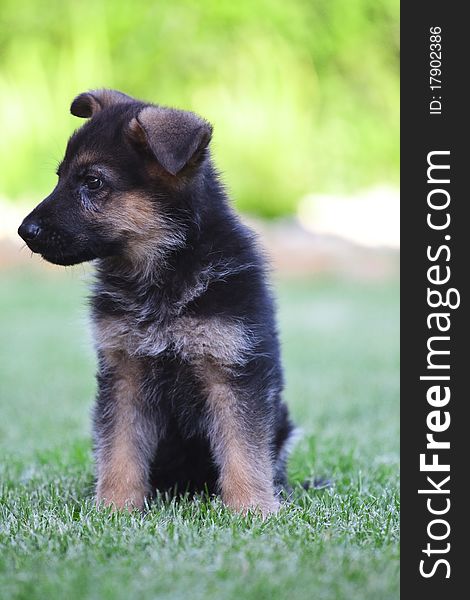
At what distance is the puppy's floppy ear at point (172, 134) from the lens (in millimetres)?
3291

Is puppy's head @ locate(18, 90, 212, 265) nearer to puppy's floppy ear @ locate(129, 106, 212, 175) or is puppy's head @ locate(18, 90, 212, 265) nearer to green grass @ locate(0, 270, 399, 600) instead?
puppy's floppy ear @ locate(129, 106, 212, 175)

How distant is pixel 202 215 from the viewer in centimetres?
354

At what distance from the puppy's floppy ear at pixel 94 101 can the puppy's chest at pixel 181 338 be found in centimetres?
85

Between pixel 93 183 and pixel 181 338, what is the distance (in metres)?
0.61

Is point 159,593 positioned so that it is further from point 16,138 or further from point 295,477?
point 16,138

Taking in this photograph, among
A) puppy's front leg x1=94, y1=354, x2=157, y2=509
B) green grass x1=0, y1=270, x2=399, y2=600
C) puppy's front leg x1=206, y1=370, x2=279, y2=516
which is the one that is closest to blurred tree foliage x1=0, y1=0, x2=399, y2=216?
green grass x1=0, y1=270, x2=399, y2=600

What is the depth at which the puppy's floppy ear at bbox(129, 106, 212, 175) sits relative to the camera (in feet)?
10.8

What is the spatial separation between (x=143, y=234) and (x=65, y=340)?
5431 mm

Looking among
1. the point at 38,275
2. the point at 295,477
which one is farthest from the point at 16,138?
the point at 295,477

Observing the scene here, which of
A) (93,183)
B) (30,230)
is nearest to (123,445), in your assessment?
(30,230)

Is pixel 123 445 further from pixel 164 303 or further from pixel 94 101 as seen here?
pixel 94 101

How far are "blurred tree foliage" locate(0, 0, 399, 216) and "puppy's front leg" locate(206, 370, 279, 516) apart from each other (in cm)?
1001

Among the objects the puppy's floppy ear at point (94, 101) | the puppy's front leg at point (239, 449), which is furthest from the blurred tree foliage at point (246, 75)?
the puppy's front leg at point (239, 449)

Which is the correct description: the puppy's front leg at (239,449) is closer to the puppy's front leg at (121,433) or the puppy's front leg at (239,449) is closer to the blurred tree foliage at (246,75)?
the puppy's front leg at (121,433)
